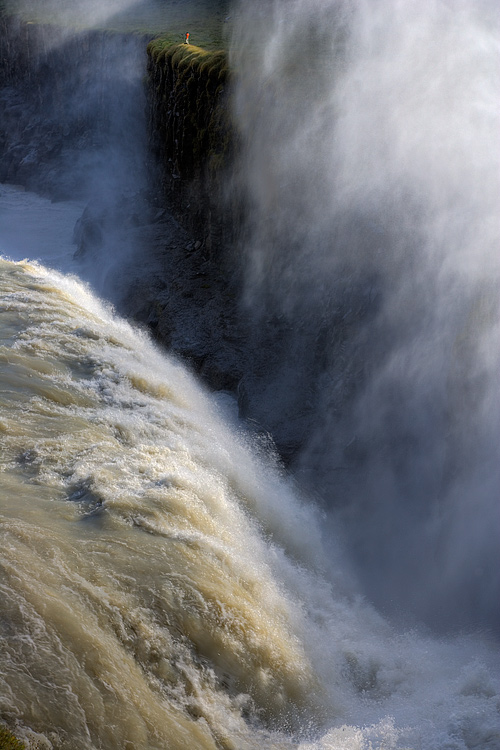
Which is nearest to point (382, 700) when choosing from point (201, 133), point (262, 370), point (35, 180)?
point (262, 370)

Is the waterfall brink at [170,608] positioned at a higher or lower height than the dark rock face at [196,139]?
lower

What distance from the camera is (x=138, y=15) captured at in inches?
1292

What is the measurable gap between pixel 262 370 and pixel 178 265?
5158 mm

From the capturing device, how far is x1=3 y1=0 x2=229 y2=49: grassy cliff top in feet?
88.2

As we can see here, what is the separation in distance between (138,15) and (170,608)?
34.3 metres

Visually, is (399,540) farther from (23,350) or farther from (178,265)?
(178,265)

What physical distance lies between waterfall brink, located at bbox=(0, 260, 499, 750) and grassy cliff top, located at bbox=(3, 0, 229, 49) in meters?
19.8

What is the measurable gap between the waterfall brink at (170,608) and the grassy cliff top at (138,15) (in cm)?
1983

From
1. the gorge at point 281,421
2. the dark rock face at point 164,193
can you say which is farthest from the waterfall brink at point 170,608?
the dark rock face at point 164,193

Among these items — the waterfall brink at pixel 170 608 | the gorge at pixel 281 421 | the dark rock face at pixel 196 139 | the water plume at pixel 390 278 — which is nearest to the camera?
the waterfall brink at pixel 170 608

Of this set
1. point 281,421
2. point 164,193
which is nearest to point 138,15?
point 164,193

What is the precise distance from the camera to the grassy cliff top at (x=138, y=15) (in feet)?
88.2

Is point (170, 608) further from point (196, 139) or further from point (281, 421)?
point (196, 139)

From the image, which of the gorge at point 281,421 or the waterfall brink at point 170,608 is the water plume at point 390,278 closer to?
the gorge at point 281,421
